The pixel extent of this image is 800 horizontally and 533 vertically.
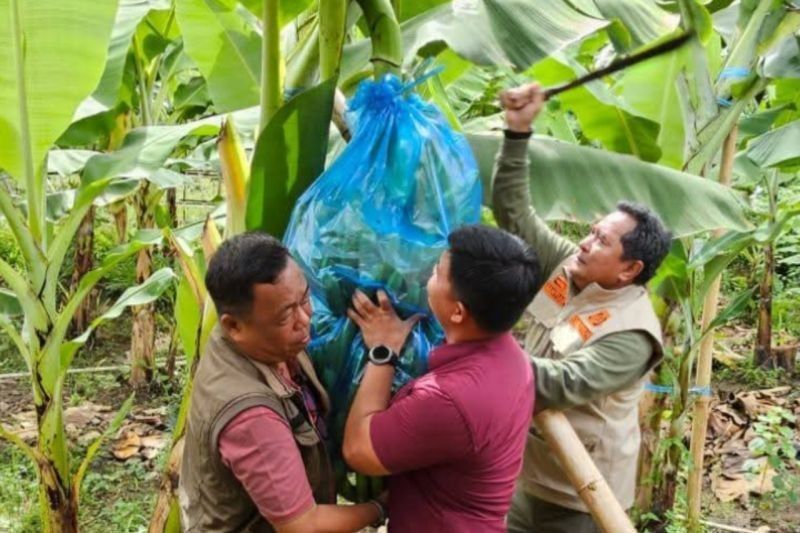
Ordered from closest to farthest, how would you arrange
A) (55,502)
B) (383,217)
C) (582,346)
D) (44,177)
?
(383,217) < (582,346) < (44,177) < (55,502)

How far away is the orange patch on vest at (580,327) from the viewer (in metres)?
1.77

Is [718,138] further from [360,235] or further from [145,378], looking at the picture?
[145,378]

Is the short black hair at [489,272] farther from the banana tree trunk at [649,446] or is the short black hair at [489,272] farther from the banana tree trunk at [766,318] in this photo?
the banana tree trunk at [766,318]

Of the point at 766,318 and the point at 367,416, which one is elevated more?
the point at 367,416

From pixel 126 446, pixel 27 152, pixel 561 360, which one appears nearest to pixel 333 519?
pixel 561 360

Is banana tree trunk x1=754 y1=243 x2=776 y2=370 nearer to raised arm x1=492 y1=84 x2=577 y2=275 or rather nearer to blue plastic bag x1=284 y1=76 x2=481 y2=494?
raised arm x1=492 y1=84 x2=577 y2=275

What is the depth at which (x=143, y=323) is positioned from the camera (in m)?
4.55

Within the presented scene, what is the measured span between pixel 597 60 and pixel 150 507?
2.64m

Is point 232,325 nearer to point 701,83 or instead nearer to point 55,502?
point 55,502

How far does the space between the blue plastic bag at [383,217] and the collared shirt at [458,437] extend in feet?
0.29

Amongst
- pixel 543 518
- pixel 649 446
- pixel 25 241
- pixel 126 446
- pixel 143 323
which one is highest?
pixel 25 241

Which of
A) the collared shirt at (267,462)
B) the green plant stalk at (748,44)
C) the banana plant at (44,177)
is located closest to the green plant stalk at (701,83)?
the green plant stalk at (748,44)

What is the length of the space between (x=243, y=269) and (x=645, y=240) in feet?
3.03

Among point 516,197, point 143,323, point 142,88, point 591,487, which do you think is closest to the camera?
point 591,487
